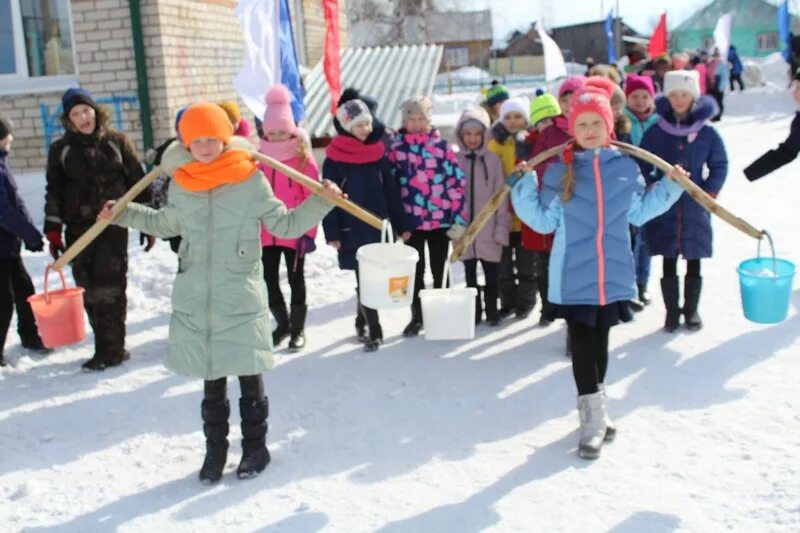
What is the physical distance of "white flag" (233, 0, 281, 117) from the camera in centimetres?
668

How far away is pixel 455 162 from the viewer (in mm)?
5477

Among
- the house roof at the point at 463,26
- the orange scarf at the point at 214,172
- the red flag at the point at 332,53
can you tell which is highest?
the house roof at the point at 463,26

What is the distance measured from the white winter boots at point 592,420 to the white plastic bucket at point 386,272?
0.98 m

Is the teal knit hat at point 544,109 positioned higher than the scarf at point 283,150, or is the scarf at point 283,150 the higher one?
the teal knit hat at point 544,109

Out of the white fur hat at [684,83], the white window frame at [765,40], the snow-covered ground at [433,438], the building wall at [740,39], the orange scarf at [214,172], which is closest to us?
the snow-covered ground at [433,438]

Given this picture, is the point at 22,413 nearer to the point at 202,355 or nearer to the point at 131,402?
the point at 131,402

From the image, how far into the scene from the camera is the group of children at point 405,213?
11.8 feet

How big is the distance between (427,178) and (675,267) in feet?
5.81

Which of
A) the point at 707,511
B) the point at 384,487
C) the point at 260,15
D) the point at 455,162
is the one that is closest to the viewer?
the point at 707,511

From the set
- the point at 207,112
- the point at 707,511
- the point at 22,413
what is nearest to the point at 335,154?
the point at 207,112

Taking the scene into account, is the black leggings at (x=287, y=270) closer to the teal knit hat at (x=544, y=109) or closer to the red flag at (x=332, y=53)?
the teal knit hat at (x=544, y=109)

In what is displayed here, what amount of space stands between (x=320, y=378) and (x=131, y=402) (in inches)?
43.5

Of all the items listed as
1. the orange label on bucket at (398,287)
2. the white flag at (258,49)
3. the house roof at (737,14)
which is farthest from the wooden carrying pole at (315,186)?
the house roof at (737,14)

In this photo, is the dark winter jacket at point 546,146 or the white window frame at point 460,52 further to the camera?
the white window frame at point 460,52
